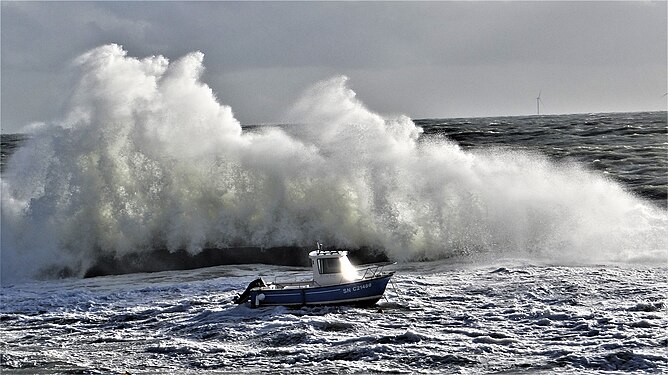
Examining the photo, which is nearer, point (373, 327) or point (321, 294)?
point (373, 327)

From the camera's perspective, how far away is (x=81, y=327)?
82.1 ft

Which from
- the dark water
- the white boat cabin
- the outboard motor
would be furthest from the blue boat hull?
the dark water

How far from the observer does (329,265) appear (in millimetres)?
27953

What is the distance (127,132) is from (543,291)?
22.8 metres

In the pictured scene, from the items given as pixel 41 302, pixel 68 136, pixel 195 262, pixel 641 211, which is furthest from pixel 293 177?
pixel 641 211

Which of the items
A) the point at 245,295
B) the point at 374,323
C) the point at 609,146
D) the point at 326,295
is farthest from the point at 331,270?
the point at 609,146

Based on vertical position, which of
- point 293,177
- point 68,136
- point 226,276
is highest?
point 68,136

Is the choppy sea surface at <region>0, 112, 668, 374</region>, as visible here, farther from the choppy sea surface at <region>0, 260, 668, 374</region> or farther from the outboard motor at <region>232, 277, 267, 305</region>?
the outboard motor at <region>232, 277, 267, 305</region>

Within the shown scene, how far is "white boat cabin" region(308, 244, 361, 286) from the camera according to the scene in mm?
27700

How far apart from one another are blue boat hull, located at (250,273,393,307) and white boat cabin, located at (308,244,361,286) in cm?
91

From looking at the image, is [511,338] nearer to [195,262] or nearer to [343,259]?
[343,259]

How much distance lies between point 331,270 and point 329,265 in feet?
0.65

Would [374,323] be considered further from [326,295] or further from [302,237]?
[302,237]

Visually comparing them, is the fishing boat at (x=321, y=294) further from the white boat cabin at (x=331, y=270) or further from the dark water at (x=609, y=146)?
the dark water at (x=609, y=146)
